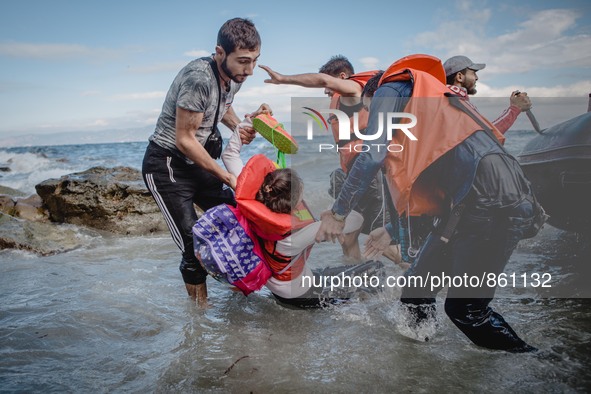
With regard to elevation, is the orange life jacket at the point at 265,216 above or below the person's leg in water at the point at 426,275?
above

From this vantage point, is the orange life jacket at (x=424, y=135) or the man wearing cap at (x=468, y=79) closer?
the orange life jacket at (x=424, y=135)

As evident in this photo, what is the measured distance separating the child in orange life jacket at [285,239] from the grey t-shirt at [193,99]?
2.41ft

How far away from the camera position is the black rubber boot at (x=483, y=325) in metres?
2.55

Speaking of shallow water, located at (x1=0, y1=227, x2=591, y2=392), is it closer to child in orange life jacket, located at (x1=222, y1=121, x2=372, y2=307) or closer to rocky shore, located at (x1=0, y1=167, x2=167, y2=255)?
child in orange life jacket, located at (x1=222, y1=121, x2=372, y2=307)

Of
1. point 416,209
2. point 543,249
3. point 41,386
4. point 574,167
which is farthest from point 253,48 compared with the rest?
point 543,249

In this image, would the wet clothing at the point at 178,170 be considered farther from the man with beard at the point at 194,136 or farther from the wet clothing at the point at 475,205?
the wet clothing at the point at 475,205

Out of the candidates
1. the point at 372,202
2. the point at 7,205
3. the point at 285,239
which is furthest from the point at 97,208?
the point at 285,239

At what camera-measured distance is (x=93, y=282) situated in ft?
14.1

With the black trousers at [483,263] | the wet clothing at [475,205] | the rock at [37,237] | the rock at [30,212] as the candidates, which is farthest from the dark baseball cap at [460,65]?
the rock at [30,212]

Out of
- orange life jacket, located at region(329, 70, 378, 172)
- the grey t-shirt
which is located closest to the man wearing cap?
orange life jacket, located at region(329, 70, 378, 172)

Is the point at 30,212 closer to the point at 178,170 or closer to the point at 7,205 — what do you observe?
the point at 7,205

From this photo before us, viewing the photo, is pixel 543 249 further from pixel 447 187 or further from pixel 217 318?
pixel 217 318

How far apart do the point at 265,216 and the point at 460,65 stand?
82.9 inches

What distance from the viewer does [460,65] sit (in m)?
3.56
